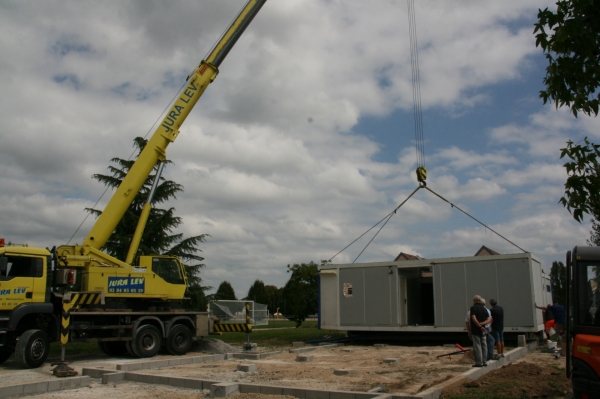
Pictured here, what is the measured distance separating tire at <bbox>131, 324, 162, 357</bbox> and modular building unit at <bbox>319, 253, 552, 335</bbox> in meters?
6.49

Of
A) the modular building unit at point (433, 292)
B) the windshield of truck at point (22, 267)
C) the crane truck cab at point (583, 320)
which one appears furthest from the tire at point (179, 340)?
the crane truck cab at point (583, 320)

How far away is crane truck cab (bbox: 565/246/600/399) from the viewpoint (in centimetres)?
596

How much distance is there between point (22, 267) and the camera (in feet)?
42.7

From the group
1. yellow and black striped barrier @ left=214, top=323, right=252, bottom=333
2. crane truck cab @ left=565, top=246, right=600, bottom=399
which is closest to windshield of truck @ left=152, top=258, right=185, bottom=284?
yellow and black striped barrier @ left=214, top=323, right=252, bottom=333

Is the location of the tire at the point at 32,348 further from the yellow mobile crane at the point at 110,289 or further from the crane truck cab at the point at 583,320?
the crane truck cab at the point at 583,320

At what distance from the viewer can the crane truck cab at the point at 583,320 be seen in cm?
596

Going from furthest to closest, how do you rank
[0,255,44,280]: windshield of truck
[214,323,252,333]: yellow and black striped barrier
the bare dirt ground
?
[214,323,252,333]: yellow and black striped barrier, [0,255,44,280]: windshield of truck, the bare dirt ground

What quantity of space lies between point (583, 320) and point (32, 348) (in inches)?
455

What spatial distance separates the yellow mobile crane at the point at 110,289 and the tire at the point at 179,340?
0.03 meters

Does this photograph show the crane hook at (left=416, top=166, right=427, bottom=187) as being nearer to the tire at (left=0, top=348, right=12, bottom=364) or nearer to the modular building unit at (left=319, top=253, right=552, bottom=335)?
the modular building unit at (left=319, top=253, right=552, bottom=335)

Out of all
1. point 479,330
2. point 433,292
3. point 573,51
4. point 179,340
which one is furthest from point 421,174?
point 573,51

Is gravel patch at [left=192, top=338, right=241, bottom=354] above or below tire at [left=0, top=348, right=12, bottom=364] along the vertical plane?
below

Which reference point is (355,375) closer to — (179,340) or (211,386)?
Result: (211,386)

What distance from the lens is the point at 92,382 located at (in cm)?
1025
